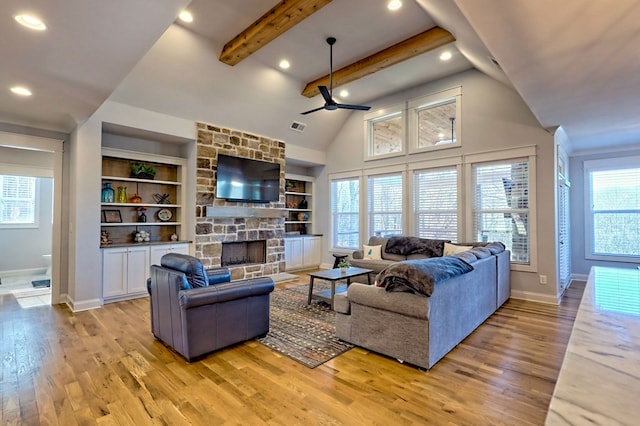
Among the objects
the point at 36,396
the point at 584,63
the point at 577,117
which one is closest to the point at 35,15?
the point at 36,396

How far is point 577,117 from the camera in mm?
4293

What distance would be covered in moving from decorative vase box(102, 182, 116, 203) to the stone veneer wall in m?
1.31

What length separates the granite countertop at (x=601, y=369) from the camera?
54cm

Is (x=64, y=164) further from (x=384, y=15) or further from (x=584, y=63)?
(x=584, y=63)

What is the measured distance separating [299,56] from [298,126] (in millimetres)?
1949

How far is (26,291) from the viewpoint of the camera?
5.57m

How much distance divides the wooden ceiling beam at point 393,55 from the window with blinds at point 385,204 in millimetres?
2328

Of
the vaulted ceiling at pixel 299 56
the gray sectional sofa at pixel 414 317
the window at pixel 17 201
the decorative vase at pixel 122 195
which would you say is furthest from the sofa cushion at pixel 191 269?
the window at pixel 17 201

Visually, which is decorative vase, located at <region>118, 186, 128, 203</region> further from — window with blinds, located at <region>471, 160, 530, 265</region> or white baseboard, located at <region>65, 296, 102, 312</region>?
window with blinds, located at <region>471, 160, 530, 265</region>

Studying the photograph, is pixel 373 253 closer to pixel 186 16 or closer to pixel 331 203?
pixel 331 203

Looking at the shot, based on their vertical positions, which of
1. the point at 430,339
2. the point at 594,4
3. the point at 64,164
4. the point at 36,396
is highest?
the point at 594,4

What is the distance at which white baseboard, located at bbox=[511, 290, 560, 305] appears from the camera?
491 cm

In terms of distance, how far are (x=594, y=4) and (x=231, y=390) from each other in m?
3.63

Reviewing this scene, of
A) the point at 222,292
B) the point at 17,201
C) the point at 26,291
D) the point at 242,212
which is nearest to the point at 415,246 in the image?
the point at 242,212
